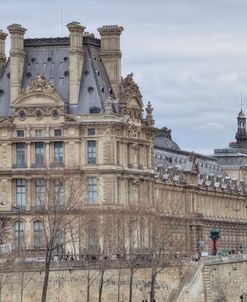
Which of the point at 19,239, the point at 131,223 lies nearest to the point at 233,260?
the point at 131,223

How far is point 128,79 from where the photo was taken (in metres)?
186

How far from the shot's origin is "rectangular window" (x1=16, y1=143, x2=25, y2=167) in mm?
183250

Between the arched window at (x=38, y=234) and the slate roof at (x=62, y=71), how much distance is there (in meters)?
11.8

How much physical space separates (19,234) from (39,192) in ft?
17.7

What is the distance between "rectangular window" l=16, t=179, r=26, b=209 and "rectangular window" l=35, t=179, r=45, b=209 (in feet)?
4.52

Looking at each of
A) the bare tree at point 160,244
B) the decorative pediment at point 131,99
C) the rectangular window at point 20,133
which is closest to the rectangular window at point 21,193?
the rectangular window at point 20,133

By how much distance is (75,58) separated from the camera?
602 feet

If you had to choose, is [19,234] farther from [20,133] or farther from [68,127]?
[68,127]

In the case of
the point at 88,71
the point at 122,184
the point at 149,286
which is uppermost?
the point at 88,71

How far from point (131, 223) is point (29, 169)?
14.2 metres

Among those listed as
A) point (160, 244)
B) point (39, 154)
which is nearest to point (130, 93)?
point (39, 154)

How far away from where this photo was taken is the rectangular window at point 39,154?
600 feet

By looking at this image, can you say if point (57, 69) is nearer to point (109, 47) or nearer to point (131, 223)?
point (109, 47)

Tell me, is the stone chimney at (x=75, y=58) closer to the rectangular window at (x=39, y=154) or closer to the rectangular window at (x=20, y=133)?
the rectangular window at (x=39, y=154)
